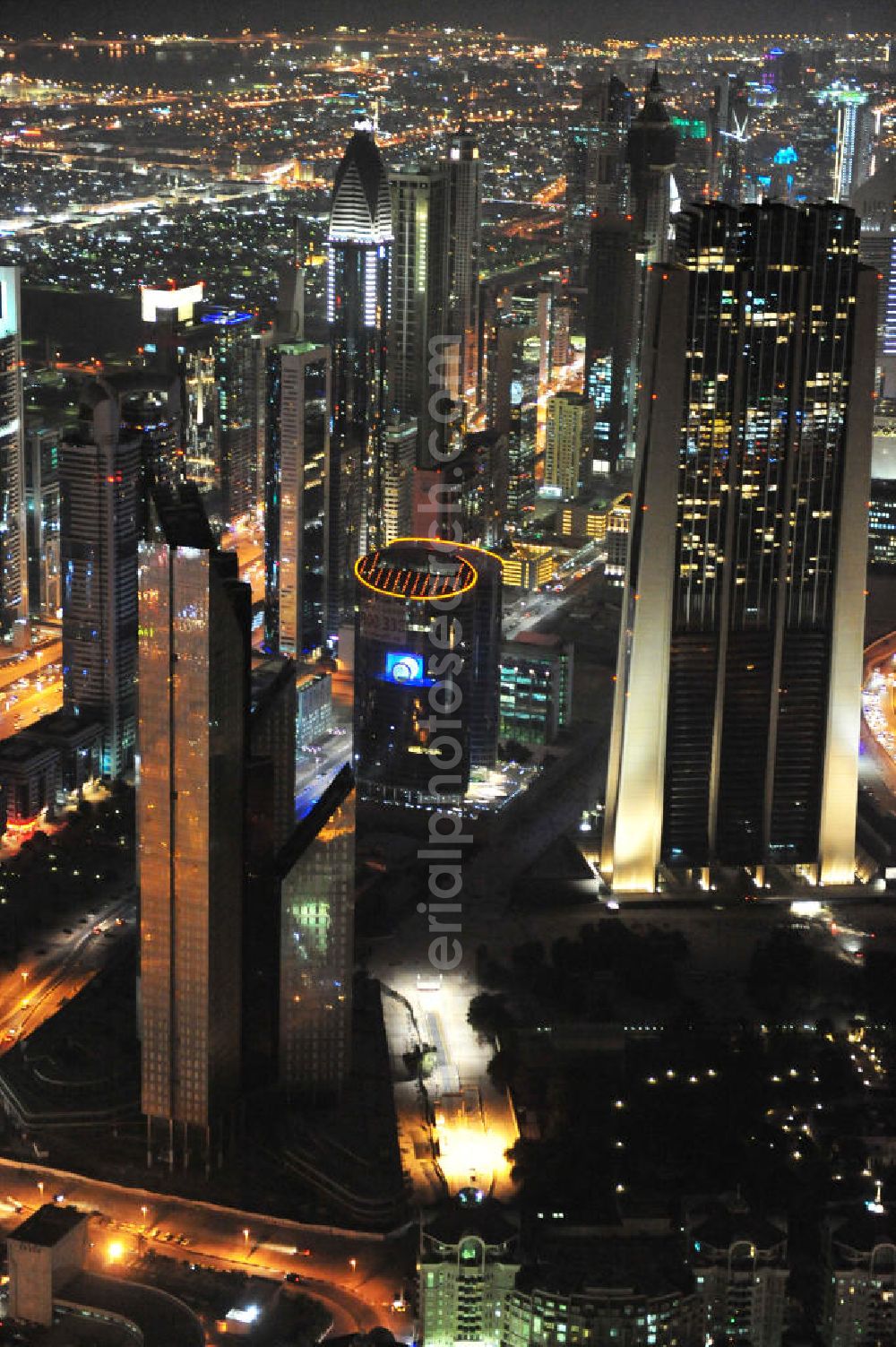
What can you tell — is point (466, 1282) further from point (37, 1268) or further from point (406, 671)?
point (406, 671)

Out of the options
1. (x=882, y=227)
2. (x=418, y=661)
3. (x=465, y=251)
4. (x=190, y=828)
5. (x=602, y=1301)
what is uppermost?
(x=882, y=227)

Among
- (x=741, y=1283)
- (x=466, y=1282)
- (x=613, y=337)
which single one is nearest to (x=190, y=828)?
(x=466, y=1282)

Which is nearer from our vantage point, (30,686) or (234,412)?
(30,686)

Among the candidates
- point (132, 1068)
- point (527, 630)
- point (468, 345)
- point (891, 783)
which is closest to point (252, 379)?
point (468, 345)

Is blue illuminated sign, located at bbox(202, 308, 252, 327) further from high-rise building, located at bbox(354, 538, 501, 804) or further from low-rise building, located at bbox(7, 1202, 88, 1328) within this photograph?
low-rise building, located at bbox(7, 1202, 88, 1328)

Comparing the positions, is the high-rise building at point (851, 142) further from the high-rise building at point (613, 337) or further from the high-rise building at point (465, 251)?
the high-rise building at point (465, 251)

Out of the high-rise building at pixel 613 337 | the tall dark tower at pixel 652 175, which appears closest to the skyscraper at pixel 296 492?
the high-rise building at pixel 613 337

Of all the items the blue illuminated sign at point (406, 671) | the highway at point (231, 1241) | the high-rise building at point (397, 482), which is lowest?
the highway at point (231, 1241)
